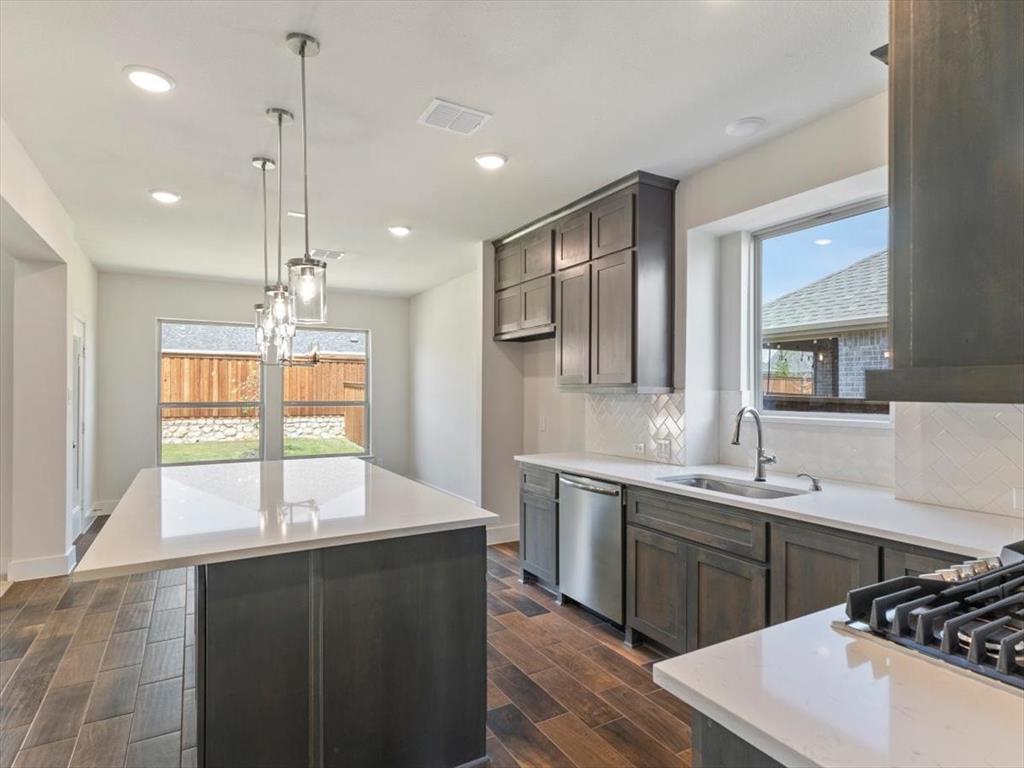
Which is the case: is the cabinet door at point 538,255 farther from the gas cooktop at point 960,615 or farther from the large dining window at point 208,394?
the large dining window at point 208,394

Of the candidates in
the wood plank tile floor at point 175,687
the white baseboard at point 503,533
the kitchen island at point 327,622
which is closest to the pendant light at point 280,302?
the kitchen island at point 327,622

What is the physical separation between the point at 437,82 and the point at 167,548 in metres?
2.02

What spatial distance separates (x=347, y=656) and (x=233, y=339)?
5.89 m

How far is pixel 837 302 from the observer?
3.02 metres

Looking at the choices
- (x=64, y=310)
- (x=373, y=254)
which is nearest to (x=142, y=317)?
(x=64, y=310)

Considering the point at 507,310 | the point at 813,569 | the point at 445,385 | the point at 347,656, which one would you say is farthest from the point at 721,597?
the point at 445,385

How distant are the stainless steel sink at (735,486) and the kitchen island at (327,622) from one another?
4.72 feet

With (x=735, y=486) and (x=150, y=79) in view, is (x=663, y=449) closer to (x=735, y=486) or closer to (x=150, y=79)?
(x=735, y=486)

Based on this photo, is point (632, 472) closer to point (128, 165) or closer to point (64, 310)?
point (128, 165)

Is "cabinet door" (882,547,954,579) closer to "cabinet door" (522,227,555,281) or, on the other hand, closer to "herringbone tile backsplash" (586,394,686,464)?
"herringbone tile backsplash" (586,394,686,464)

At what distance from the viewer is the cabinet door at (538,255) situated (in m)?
4.20

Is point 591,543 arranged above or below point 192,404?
below

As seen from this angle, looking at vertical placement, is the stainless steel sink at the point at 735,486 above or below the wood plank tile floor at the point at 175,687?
above

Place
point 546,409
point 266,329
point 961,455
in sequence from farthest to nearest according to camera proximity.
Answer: point 546,409, point 266,329, point 961,455
